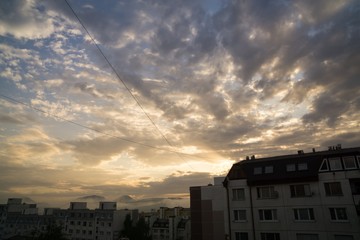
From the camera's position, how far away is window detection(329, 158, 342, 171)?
1238 inches

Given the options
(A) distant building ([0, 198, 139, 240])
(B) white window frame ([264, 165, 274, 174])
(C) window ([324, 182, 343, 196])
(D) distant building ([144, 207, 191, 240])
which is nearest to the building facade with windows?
(C) window ([324, 182, 343, 196])

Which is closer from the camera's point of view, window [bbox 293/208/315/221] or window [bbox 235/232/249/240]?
window [bbox 293/208/315/221]

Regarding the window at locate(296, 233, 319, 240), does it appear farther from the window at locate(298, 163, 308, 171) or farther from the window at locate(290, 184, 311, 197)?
the window at locate(298, 163, 308, 171)

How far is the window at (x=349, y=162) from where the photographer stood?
3066 cm

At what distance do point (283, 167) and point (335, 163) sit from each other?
252 inches

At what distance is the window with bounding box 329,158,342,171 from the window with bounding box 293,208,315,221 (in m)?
6.10

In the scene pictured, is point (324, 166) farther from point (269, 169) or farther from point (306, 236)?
point (306, 236)

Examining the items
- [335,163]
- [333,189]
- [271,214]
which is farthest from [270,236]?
[335,163]

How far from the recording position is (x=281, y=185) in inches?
1347

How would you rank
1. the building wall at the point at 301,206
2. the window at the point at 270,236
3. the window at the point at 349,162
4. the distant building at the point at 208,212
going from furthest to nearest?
the distant building at the point at 208,212, the window at the point at 270,236, the window at the point at 349,162, the building wall at the point at 301,206

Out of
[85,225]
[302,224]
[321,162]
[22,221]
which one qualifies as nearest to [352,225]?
[302,224]

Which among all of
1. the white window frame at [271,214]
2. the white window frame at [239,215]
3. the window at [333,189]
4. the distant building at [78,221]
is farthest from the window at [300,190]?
the distant building at [78,221]

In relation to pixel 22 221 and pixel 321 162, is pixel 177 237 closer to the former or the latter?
pixel 22 221

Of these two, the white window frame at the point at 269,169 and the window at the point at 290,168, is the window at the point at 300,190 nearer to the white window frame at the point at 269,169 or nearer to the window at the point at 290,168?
the window at the point at 290,168
